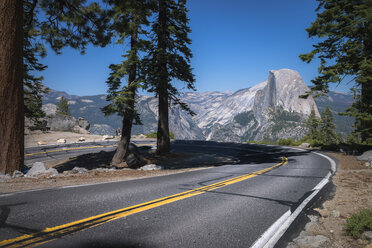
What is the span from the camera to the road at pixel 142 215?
10.2ft

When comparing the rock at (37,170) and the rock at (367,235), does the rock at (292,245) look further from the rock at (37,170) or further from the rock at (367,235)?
the rock at (37,170)

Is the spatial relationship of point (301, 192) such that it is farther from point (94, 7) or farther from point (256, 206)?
point (94, 7)

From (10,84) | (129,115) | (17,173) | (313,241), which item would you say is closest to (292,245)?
(313,241)

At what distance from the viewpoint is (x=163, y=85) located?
1611 cm

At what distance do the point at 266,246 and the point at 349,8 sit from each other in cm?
2177

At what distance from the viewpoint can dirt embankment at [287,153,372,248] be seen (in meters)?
3.38

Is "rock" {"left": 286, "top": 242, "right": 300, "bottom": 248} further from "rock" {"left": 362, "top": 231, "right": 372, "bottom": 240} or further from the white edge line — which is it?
"rock" {"left": 362, "top": 231, "right": 372, "bottom": 240}

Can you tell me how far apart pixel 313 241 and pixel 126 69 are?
11.6 meters

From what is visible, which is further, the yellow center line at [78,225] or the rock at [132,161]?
the rock at [132,161]

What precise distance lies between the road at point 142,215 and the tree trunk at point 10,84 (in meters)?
3.29


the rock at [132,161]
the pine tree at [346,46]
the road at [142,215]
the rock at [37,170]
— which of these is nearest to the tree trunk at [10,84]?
the rock at [37,170]

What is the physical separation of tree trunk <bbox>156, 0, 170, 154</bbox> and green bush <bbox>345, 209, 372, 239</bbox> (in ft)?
44.5

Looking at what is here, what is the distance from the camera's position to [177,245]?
308cm

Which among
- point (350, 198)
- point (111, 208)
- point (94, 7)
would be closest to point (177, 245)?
point (111, 208)
